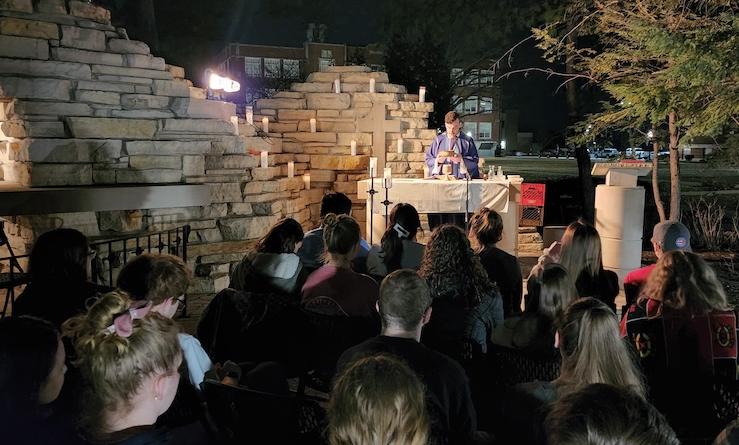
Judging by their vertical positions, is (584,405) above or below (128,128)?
below

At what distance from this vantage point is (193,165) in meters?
7.33

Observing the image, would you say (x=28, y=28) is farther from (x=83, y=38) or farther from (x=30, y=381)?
(x=30, y=381)

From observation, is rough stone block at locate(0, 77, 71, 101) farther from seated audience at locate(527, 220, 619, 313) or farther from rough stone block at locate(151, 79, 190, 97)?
seated audience at locate(527, 220, 619, 313)

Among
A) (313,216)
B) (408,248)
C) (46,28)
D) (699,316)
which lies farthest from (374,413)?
(313,216)

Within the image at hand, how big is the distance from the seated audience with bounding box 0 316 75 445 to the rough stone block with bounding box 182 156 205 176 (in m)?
5.11

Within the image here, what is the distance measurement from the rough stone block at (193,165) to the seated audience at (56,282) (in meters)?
3.79

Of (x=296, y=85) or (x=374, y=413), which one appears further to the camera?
(x=296, y=85)

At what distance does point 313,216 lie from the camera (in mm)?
10922

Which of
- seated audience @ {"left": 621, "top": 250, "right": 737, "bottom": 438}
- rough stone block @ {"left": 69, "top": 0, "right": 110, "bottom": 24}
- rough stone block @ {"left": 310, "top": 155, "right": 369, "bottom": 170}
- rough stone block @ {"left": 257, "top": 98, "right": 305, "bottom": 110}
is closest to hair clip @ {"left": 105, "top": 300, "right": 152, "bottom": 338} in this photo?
seated audience @ {"left": 621, "top": 250, "right": 737, "bottom": 438}

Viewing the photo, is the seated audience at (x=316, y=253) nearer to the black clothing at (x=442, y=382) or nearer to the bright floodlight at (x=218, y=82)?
the black clothing at (x=442, y=382)

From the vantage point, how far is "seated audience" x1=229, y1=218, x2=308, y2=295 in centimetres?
408

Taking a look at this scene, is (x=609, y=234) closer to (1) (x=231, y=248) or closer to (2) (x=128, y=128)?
(1) (x=231, y=248)

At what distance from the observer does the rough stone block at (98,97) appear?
6.59 meters

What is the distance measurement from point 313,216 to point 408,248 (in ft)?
20.4
